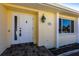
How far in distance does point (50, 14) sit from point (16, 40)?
8.54 feet

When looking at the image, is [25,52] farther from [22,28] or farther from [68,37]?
[68,37]

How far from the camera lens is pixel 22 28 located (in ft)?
22.3

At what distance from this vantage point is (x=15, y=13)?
21.1 feet

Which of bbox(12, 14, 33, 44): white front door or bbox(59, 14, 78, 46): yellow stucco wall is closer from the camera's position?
bbox(12, 14, 33, 44): white front door

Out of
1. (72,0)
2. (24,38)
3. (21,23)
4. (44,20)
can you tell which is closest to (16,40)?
(24,38)

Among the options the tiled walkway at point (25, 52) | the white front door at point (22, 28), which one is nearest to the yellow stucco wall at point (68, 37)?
the white front door at point (22, 28)

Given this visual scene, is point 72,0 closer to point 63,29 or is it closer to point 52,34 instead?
point 52,34

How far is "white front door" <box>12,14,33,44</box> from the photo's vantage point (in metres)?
6.51

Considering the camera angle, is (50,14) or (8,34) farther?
(50,14)

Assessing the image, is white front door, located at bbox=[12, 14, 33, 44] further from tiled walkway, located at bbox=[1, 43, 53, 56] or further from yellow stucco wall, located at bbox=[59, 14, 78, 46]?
yellow stucco wall, located at bbox=[59, 14, 78, 46]

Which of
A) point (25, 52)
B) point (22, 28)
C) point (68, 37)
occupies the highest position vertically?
point (22, 28)

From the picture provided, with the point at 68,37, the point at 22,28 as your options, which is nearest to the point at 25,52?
the point at 22,28

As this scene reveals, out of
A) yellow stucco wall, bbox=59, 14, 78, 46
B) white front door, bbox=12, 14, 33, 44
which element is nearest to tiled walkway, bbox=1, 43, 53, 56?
white front door, bbox=12, 14, 33, 44

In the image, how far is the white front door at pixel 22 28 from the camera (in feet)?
21.4
